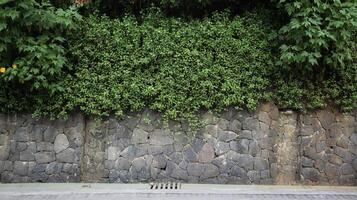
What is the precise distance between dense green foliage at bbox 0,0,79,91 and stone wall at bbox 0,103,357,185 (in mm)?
1259

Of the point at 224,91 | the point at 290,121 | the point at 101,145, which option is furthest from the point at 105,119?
the point at 290,121

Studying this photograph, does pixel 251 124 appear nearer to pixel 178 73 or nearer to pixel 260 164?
pixel 260 164

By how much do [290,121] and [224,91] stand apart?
162 centimetres

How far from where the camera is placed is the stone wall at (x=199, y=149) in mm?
9641

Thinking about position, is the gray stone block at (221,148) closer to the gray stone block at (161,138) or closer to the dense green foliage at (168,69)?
the dense green foliage at (168,69)

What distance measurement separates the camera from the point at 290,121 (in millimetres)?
9758

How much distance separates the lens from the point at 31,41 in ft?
29.3

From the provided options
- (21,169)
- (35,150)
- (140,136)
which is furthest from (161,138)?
(21,169)

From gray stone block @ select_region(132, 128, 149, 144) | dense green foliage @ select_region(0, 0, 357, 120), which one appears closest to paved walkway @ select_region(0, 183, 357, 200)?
gray stone block @ select_region(132, 128, 149, 144)

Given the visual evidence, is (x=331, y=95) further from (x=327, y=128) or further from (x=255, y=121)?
(x=255, y=121)

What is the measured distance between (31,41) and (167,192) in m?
4.03

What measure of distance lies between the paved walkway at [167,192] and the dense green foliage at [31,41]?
6.81 feet

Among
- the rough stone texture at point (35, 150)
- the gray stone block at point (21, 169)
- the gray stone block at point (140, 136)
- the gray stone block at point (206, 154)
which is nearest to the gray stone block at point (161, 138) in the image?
the gray stone block at point (140, 136)

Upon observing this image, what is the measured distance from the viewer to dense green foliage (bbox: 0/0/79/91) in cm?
879
